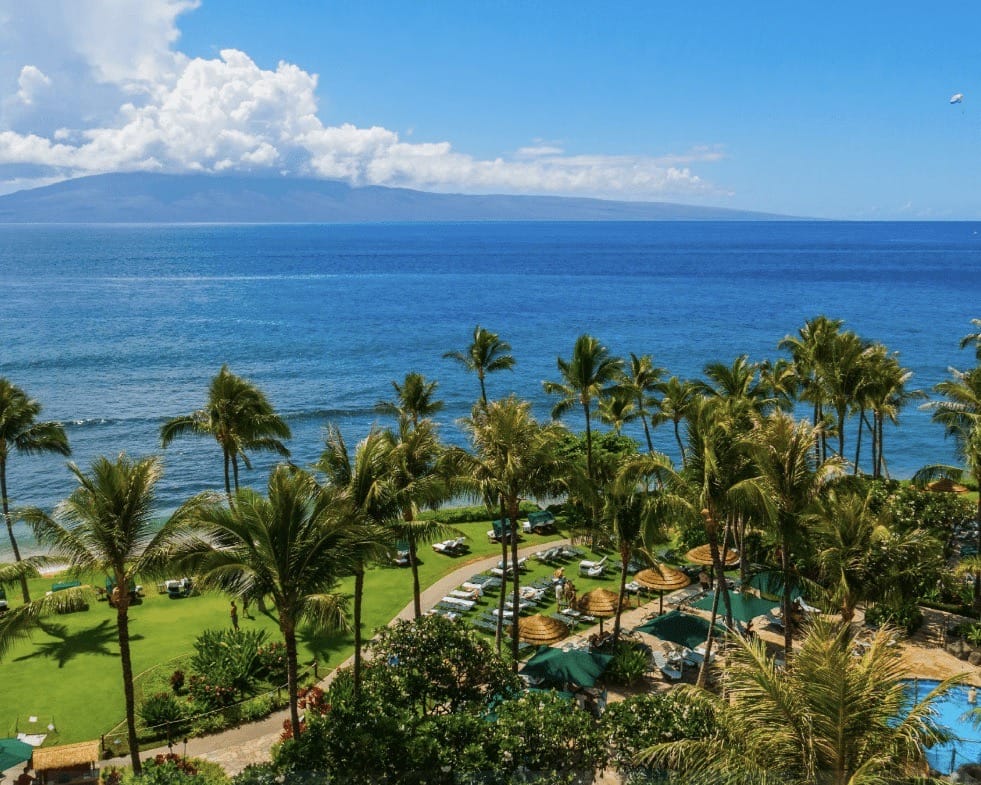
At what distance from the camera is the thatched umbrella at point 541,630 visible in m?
24.5

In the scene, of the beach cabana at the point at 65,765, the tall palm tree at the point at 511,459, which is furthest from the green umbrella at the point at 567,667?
the beach cabana at the point at 65,765

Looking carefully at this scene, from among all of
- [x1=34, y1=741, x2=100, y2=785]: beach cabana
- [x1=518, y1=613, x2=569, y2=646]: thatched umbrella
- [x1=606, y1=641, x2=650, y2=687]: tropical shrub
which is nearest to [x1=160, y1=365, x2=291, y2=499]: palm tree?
[x1=34, y1=741, x2=100, y2=785]: beach cabana

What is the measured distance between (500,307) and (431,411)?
92.3 m

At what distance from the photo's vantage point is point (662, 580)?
2786 centimetres

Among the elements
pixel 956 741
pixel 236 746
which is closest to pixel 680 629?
pixel 956 741

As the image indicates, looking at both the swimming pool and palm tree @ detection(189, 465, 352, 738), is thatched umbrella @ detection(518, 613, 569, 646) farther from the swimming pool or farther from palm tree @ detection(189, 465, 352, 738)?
the swimming pool

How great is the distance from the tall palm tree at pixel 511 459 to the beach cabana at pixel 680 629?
13.4 ft

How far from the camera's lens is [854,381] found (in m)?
Answer: 33.3

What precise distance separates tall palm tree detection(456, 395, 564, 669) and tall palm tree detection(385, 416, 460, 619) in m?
0.87

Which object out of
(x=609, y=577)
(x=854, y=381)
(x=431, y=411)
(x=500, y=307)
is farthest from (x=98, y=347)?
(x=854, y=381)

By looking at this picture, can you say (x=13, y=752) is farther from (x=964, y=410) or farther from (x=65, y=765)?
(x=964, y=410)

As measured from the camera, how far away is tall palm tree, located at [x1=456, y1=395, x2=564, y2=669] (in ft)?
74.2

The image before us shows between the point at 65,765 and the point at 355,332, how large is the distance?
8617 cm

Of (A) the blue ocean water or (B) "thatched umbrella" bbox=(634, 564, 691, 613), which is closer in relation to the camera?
(B) "thatched umbrella" bbox=(634, 564, 691, 613)
